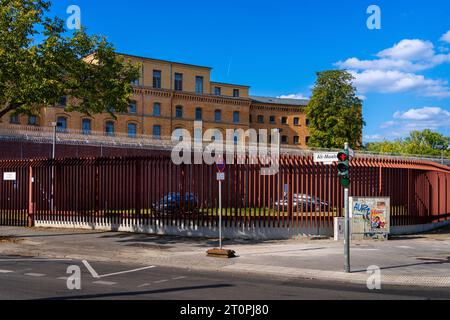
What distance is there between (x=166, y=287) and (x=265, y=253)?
6376 millimetres

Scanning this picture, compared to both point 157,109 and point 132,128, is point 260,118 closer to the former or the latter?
point 157,109

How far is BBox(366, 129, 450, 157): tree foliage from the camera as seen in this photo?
4291 inches

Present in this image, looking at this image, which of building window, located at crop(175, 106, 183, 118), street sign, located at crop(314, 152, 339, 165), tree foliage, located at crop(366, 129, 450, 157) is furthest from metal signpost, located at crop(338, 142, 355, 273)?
tree foliage, located at crop(366, 129, 450, 157)

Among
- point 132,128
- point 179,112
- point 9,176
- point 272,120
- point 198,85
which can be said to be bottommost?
point 9,176

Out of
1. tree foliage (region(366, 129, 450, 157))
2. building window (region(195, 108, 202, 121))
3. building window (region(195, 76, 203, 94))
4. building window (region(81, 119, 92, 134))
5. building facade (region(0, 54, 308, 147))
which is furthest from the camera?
tree foliage (region(366, 129, 450, 157))

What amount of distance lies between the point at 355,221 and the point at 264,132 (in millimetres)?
68928

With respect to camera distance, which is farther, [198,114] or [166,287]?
[198,114]

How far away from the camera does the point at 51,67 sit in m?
17.5

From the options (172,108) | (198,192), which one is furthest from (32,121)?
(198,192)

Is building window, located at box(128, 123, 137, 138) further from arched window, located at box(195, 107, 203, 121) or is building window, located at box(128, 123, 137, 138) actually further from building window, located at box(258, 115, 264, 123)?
building window, located at box(258, 115, 264, 123)

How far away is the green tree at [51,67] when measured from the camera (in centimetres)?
1714

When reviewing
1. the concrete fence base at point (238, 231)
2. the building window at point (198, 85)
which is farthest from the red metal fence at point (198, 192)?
the building window at point (198, 85)

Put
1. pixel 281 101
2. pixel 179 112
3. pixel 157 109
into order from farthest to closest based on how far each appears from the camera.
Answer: pixel 281 101
pixel 179 112
pixel 157 109

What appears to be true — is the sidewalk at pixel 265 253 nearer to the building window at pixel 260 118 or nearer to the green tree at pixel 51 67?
the green tree at pixel 51 67
